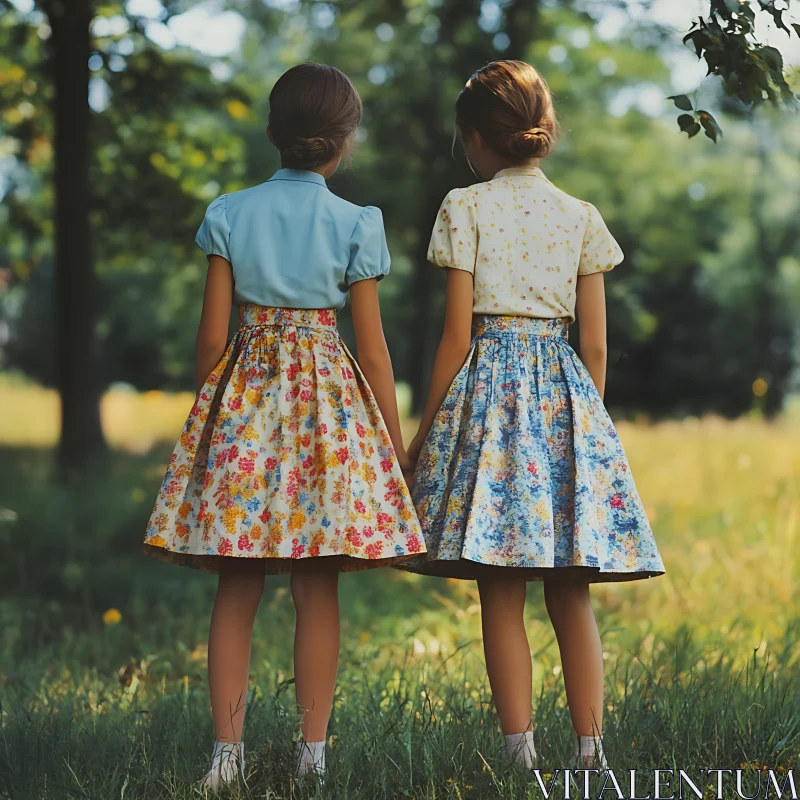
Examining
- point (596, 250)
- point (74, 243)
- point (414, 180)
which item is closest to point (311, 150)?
point (596, 250)

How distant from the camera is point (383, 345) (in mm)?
3137

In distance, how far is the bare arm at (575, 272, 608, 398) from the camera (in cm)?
327

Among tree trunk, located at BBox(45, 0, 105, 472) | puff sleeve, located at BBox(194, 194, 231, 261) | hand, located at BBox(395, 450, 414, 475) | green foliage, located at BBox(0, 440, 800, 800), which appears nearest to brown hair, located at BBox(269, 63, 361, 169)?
puff sleeve, located at BBox(194, 194, 231, 261)

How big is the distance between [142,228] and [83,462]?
257cm

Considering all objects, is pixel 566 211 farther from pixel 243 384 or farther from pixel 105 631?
pixel 105 631

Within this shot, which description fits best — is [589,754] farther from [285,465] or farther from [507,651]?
[285,465]

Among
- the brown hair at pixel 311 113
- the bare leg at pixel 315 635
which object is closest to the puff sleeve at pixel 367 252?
the brown hair at pixel 311 113

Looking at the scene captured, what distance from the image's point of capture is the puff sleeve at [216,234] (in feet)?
10.3

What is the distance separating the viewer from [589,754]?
3045 mm

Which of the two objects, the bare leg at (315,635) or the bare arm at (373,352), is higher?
the bare arm at (373,352)

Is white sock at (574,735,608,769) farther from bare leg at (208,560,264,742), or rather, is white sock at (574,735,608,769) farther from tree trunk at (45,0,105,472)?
tree trunk at (45,0,105,472)

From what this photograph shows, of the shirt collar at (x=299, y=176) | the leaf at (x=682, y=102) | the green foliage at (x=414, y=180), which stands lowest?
the shirt collar at (x=299, y=176)

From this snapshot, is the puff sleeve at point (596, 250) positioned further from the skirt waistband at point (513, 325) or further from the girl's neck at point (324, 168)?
the girl's neck at point (324, 168)

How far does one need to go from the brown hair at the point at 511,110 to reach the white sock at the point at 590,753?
1724 mm
